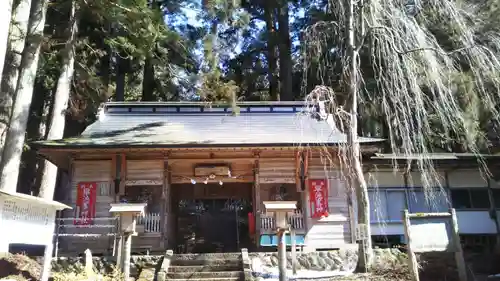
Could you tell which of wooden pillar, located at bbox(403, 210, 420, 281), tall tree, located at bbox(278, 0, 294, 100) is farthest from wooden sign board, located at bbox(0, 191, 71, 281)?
tall tree, located at bbox(278, 0, 294, 100)

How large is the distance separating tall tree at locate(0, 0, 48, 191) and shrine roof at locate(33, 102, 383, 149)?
736mm

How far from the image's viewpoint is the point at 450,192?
14.0m

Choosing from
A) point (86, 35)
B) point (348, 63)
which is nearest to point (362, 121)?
point (348, 63)

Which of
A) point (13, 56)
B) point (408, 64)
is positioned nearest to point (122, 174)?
point (13, 56)

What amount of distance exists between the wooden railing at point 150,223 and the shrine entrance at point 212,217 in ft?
7.82

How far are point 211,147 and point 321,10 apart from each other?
10116mm

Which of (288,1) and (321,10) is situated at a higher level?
(288,1)

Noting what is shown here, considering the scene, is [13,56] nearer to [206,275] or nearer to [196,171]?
[196,171]

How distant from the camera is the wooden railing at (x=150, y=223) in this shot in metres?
11.5

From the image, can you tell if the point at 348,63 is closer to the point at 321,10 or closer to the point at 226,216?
the point at 321,10

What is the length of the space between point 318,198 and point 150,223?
15.4 feet

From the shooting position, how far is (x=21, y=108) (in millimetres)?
10812

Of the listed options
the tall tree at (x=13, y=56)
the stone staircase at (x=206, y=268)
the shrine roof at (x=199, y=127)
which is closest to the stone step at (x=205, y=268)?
the stone staircase at (x=206, y=268)

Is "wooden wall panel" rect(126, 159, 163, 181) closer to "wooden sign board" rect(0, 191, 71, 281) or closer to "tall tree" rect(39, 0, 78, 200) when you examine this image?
"tall tree" rect(39, 0, 78, 200)
